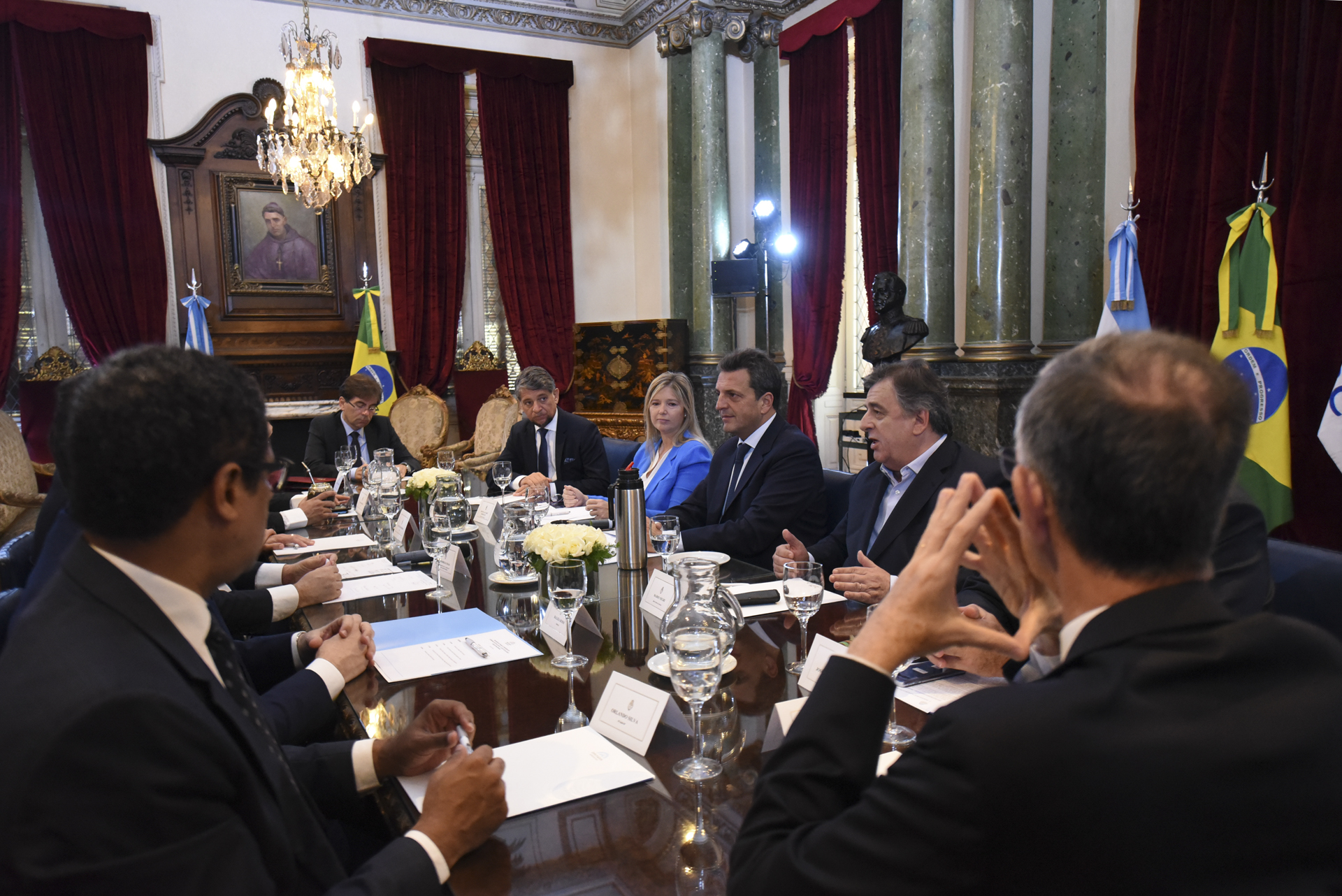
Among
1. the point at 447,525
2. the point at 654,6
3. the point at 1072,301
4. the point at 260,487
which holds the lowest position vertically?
the point at 447,525

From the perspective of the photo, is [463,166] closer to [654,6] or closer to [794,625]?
[654,6]

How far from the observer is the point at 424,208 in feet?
26.8

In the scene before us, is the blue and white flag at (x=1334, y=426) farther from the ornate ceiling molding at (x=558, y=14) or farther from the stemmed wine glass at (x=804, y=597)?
the ornate ceiling molding at (x=558, y=14)

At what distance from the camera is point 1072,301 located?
205 inches

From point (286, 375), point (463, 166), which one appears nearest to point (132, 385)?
point (286, 375)

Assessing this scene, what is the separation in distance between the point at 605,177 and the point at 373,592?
23.9ft

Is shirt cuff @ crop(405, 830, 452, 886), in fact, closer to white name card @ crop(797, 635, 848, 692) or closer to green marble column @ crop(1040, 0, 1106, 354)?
white name card @ crop(797, 635, 848, 692)

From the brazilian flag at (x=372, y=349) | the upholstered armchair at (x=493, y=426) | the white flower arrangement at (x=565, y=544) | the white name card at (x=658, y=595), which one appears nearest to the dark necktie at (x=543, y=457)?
the upholstered armchair at (x=493, y=426)

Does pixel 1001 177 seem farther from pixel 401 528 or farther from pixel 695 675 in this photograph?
pixel 695 675

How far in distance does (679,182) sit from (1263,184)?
5283mm

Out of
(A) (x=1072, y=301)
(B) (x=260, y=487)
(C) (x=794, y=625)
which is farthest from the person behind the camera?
(A) (x=1072, y=301)

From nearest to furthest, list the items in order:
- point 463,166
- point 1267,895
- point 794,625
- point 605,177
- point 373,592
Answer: point 1267,895, point 794,625, point 373,592, point 463,166, point 605,177

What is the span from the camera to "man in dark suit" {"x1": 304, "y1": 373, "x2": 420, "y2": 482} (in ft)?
17.1

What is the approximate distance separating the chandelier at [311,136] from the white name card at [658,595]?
4427mm
